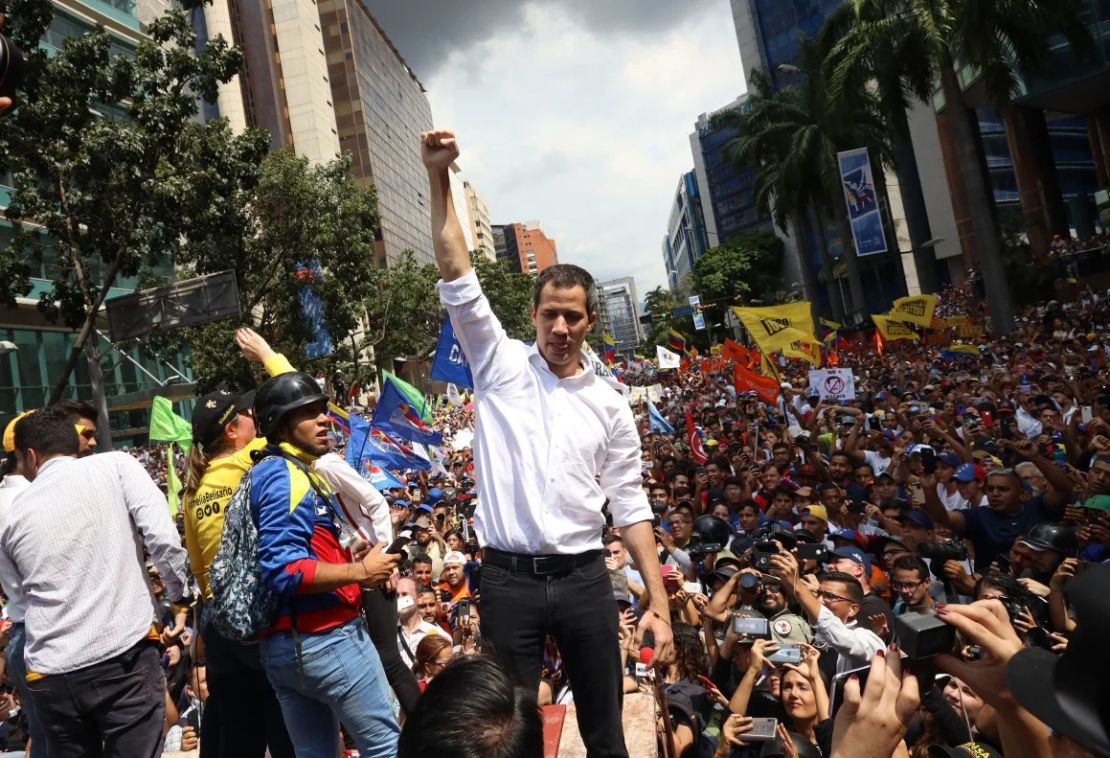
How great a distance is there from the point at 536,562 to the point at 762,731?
162 cm

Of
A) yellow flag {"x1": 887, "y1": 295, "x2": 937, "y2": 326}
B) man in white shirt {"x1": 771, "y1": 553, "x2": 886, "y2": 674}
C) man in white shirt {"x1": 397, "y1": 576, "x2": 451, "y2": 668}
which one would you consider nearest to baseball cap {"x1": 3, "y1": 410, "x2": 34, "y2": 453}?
man in white shirt {"x1": 397, "y1": 576, "x2": 451, "y2": 668}

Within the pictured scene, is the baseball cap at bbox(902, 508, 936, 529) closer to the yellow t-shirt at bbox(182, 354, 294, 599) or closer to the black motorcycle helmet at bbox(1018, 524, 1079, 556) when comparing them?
the black motorcycle helmet at bbox(1018, 524, 1079, 556)

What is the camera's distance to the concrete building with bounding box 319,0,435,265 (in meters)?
72.8

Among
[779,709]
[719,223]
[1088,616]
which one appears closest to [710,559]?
[779,709]

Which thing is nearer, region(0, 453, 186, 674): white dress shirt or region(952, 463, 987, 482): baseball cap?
region(0, 453, 186, 674): white dress shirt

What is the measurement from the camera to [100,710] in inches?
118

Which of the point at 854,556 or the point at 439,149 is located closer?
the point at 439,149

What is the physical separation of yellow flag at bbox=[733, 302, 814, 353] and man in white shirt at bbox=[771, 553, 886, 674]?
1184 centimetres

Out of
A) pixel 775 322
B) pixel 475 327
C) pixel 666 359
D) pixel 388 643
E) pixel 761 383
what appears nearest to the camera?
pixel 475 327

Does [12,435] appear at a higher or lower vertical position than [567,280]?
lower

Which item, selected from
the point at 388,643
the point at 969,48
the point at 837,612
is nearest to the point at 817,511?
the point at 837,612

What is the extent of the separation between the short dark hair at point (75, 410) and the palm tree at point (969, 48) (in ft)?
74.0

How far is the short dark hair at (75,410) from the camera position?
3449 mm

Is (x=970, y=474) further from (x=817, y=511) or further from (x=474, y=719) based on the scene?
(x=474, y=719)
